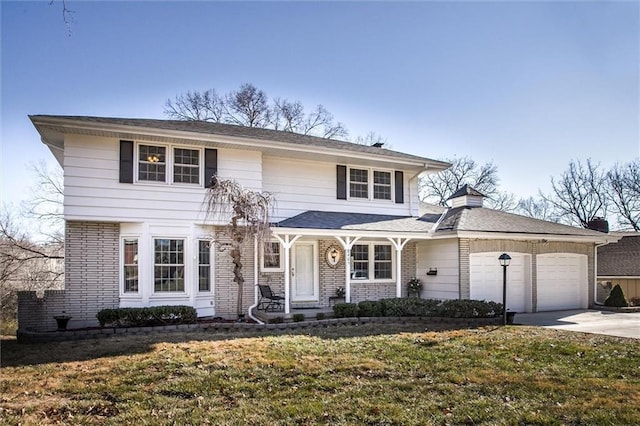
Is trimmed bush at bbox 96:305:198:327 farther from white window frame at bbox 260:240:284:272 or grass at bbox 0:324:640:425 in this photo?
white window frame at bbox 260:240:284:272

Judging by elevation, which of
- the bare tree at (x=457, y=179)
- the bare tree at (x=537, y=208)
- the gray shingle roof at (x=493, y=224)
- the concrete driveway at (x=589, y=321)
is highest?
the bare tree at (x=457, y=179)

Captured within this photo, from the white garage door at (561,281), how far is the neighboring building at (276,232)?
4 centimetres

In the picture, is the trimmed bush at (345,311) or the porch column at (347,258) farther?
the porch column at (347,258)

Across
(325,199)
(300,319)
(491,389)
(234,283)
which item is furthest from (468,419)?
(325,199)

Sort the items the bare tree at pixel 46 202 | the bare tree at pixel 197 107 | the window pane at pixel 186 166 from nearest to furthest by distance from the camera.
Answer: the window pane at pixel 186 166, the bare tree at pixel 46 202, the bare tree at pixel 197 107

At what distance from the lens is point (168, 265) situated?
12.8m

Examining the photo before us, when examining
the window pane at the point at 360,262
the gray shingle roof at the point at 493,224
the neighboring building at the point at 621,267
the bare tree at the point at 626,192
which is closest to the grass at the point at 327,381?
the gray shingle roof at the point at 493,224

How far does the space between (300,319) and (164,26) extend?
742 cm

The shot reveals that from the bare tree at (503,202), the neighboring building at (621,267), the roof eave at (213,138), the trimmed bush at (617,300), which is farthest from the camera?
the bare tree at (503,202)

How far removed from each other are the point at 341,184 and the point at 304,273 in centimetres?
316

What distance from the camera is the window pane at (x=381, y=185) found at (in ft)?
53.4

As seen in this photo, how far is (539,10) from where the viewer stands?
10922 mm

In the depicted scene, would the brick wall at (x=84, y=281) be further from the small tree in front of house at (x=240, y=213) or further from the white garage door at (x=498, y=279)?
the white garage door at (x=498, y=279)

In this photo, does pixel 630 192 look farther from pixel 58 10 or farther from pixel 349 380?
pixel 58 10
